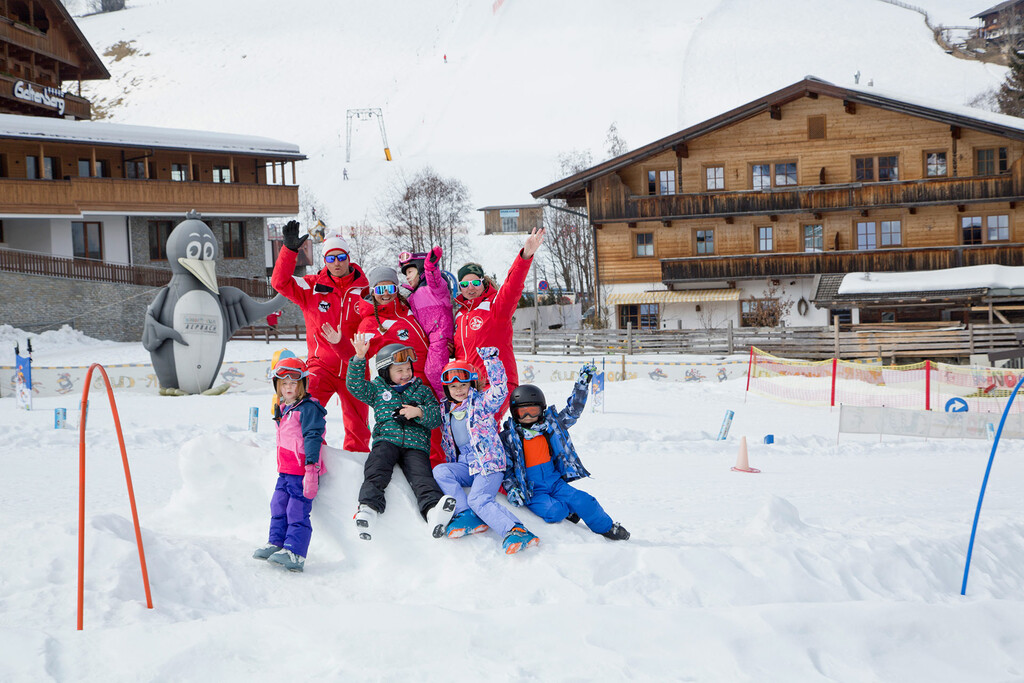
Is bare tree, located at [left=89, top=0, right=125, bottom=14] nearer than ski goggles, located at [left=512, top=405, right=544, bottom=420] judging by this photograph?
No

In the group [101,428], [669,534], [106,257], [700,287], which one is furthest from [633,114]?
[669,534]

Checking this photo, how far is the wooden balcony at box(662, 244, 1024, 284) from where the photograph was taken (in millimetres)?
33706

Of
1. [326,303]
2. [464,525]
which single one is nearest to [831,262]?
[326,303]

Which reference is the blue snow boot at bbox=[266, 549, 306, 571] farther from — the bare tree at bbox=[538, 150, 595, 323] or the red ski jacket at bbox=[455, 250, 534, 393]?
the bare tree at bbox=[538, 150, 595, 323]

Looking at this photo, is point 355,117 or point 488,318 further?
point 355,117

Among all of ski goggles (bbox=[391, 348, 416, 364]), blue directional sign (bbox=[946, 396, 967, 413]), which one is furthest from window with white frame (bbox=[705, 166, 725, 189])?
ski goggles (bbox=[391, 348, 416, 364])

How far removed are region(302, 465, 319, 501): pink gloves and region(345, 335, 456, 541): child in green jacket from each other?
319 mm

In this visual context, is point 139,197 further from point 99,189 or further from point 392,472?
point 392,472

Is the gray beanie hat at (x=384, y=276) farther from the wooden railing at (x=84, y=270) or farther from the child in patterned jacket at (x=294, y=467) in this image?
the wooden railing at (x=84, y=270)

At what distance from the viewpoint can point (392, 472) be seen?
615 centimetres

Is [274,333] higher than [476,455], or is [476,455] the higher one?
[274,333]

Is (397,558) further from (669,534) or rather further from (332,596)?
(669,534)

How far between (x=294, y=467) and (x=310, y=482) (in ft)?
0.52

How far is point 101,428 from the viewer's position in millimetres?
14023
